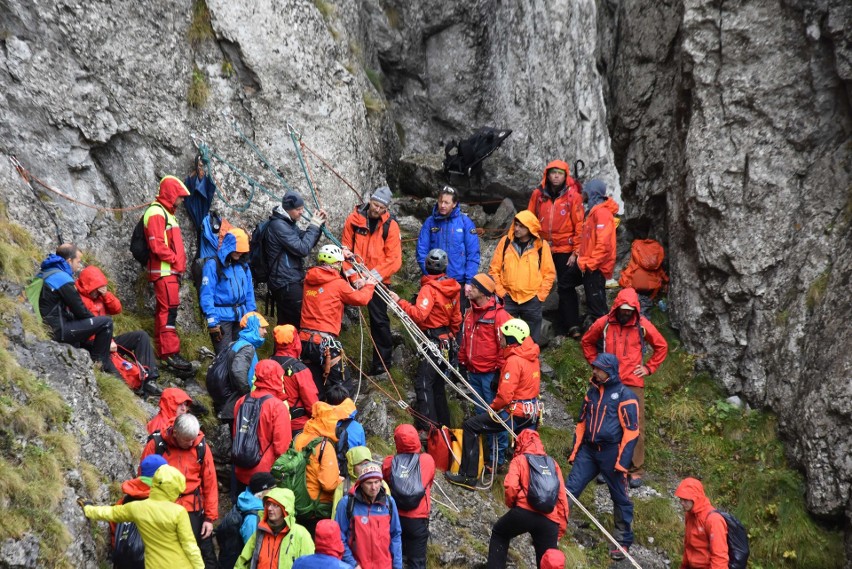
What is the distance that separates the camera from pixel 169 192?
1190 cm

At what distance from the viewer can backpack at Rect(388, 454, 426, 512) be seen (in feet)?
29.0

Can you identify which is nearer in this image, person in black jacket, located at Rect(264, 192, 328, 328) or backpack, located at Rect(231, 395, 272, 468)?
backpack, located at Rect(231, 395, 272, 468)

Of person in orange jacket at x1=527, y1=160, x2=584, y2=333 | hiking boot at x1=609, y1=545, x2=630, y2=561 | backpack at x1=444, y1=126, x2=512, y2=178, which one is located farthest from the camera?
backpack at x1=444, y1=126, x2=512, y2=178

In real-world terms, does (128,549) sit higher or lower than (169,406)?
lower

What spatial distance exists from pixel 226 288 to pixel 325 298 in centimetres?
155

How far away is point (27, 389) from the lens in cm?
844

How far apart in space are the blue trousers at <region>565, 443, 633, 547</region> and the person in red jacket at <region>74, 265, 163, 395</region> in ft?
18.9

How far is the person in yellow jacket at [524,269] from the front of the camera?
1355cm

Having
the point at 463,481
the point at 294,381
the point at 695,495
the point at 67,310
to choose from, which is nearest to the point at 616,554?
the point at 695,495

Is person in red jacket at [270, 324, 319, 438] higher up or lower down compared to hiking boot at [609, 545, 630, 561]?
higher up

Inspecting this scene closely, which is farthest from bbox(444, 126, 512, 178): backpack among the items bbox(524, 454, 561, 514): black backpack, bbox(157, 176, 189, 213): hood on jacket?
bbox(524, 454, 561, 514): black backpack

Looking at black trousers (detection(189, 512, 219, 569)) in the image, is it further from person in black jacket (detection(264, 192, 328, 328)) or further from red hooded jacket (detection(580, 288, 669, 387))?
red hooded jacket (detection(580, 288, 669, 387))

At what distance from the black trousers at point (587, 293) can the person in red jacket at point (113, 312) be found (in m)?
7.50

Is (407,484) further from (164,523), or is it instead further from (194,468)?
(164,523)
